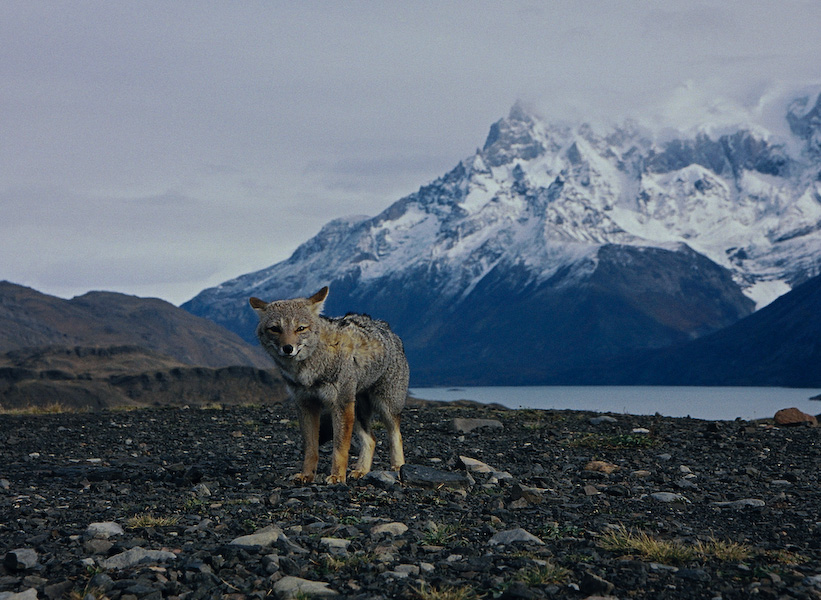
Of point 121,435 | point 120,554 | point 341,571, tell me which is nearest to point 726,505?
point 341,571

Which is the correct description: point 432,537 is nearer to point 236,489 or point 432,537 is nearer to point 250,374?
point 236,489

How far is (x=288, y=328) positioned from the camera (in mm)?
11750

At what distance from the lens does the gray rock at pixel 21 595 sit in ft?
22.8

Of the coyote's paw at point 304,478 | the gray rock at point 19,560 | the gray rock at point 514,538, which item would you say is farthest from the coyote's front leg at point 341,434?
the gray rock at point 19,560

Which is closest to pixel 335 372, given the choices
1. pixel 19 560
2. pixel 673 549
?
pixel 19 560

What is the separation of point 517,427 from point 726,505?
992 centimetres

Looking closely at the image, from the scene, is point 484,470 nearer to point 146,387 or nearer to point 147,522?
point 147,522

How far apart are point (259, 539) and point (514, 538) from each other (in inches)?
96.8

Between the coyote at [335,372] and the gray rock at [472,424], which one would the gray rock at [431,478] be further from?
the gray rock at [472,424]

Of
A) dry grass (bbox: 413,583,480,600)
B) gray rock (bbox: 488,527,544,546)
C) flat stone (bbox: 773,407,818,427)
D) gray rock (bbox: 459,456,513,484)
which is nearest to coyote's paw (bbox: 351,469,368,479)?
gray rock (bbox: 459,456,513,484)

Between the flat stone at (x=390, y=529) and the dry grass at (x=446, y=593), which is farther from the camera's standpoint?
the flat stone at (x=390, y=529)

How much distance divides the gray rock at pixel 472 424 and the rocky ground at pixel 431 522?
2.33 metres

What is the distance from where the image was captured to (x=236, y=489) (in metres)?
12.1

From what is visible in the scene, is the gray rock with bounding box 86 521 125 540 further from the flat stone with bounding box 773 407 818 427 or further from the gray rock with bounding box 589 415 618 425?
the flat stone with bounding box 773 407 818 427
